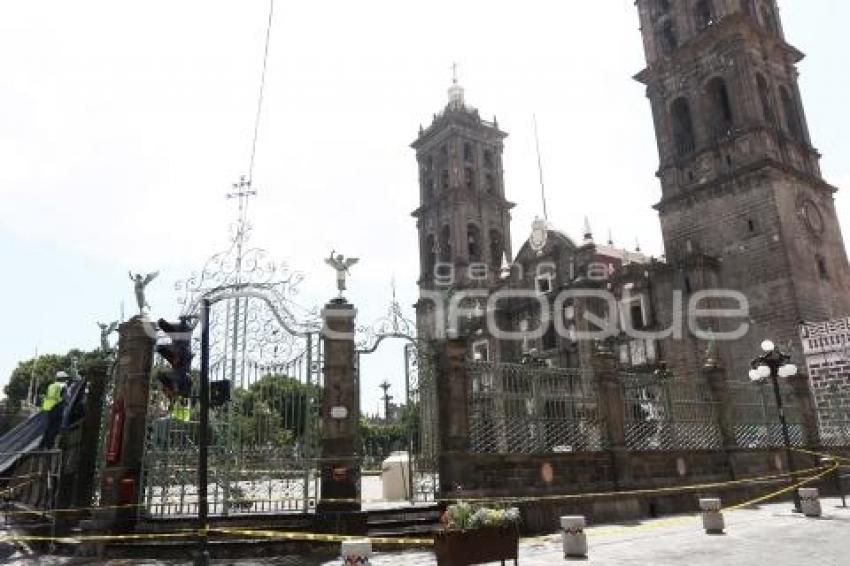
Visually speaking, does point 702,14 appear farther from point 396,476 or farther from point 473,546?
point 473,546

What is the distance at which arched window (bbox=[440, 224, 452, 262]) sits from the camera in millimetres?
53406

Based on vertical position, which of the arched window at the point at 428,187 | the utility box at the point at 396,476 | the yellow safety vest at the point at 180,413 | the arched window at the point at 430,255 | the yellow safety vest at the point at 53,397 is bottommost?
the utility box at the point at 396,476

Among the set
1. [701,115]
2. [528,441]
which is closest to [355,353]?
[528,441]

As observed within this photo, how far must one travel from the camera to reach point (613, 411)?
15703 mm

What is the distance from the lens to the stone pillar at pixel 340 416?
39.1 feet

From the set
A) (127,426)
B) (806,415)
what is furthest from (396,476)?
(806,415)

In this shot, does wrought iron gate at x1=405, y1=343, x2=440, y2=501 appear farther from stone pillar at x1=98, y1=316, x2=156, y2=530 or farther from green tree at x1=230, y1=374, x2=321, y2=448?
stone pillar at x1=98, y1=316, x2=156, y2=530

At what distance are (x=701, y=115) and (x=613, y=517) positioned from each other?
29333mm

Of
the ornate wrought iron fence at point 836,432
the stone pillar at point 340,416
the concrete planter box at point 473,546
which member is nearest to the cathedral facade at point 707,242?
the ornate wrought iron fence at point 836,432

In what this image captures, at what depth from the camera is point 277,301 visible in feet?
44.3

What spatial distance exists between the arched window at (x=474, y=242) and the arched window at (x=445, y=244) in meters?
1.63

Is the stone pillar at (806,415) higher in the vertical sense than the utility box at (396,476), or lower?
higher

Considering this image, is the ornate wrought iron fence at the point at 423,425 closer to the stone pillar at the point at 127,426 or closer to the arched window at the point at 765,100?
the stone pillar at the point at 127,426

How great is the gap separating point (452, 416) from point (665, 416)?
7.56 meters
